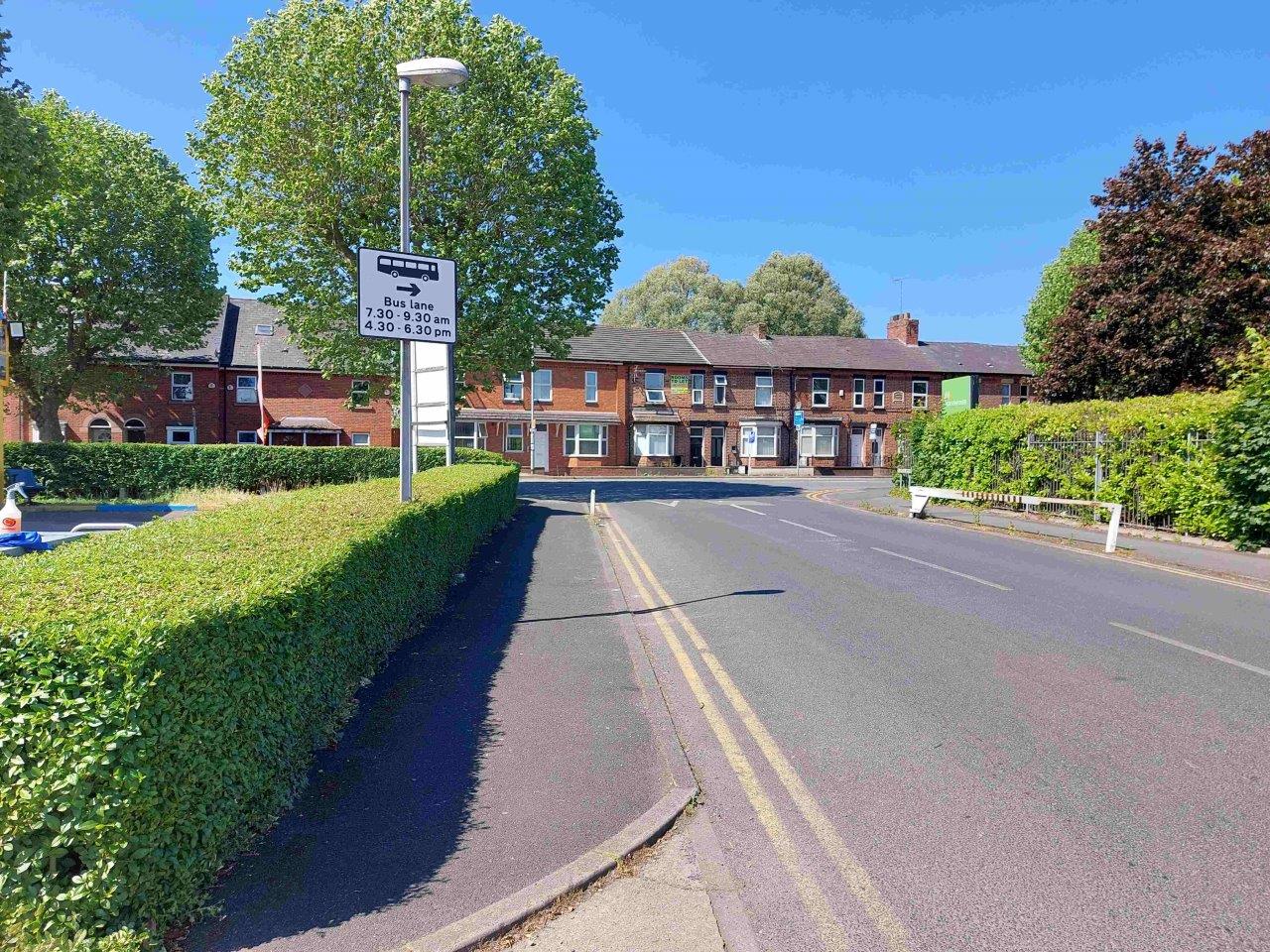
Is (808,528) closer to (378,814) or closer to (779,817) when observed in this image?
(779,817)

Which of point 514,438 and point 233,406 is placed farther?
point 514,438

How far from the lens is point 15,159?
1636 centimetres

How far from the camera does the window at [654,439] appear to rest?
50.5 metres

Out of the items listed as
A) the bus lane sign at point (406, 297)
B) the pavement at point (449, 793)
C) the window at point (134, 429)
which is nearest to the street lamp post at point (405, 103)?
the bus lane sign at point (406, 297)

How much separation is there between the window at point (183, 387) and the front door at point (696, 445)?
2790 centimetres

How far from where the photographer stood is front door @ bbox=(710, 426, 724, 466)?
52.2 m

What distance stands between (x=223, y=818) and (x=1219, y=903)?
13.0 feet

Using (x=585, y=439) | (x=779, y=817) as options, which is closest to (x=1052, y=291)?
(x=585, y=439)

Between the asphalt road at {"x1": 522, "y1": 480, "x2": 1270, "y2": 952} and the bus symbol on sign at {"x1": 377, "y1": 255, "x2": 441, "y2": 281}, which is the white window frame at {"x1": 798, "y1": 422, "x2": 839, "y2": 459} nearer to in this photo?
the asphalt road at {"x1": 522, "y1": 480, "x2": 1270, "y2": 952}

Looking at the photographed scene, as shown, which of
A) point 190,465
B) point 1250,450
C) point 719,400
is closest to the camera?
point 1250,450

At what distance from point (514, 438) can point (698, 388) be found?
39.9 ft

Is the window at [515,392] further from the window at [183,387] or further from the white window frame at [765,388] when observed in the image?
the window at [183,387]

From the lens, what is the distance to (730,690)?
6.09 m

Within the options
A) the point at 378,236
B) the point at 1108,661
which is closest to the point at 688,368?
the point at 378,236
